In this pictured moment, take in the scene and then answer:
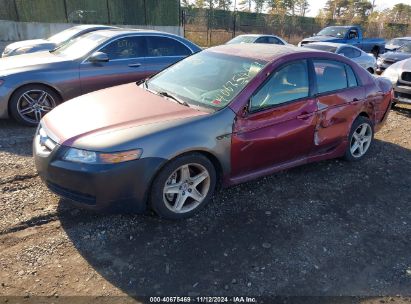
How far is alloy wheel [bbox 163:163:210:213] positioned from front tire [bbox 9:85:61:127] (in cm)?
342

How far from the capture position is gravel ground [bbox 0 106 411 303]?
278 centimetres

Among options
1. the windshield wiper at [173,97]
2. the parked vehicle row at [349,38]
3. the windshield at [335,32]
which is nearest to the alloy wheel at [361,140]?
the windshield wiper at [173,97]

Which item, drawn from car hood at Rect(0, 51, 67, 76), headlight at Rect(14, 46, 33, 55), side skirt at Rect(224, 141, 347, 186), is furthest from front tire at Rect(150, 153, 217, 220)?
headlight at Rect(14, 46, 33, 55)

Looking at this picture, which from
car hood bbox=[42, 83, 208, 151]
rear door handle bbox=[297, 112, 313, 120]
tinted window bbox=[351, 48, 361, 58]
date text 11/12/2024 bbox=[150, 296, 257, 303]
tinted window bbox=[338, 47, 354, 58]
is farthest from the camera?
tinted window bbox=[351, 48, 361, 58]

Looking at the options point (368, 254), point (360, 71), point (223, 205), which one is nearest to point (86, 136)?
point (223, 205)

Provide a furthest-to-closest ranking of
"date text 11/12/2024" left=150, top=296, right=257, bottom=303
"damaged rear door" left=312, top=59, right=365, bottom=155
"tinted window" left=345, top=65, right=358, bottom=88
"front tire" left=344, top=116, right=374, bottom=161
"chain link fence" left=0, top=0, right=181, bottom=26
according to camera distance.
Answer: "chain link fence" left=0, top=0, right=181, bottom=26
"front tire" left=344, top=116, right=374, bottom=161
"tinted window" left=345, top=65, right=358, bottom=88
"damaged rear door" left=312, top=59, right=365, bottom=155
"date text 11/12/2024" left=150, top=296, right=257, bottom=303

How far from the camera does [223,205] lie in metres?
3.83

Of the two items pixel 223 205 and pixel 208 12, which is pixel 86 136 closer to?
pixel 223 205

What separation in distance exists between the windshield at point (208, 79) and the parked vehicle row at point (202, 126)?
0.02 metres

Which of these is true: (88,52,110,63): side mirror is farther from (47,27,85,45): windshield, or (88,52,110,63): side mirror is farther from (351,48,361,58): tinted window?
(351,48,361,58): tinted window

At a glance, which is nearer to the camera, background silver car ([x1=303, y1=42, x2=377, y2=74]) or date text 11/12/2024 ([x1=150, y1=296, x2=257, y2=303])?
date text 11/12/2024 ([x1=150, y1=296, x2=257, y2=303])

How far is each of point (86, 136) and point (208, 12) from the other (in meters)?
24.9

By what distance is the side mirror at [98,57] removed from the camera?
5980 mm

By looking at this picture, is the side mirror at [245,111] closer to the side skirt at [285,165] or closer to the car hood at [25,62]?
the side skirt at [285,165]
